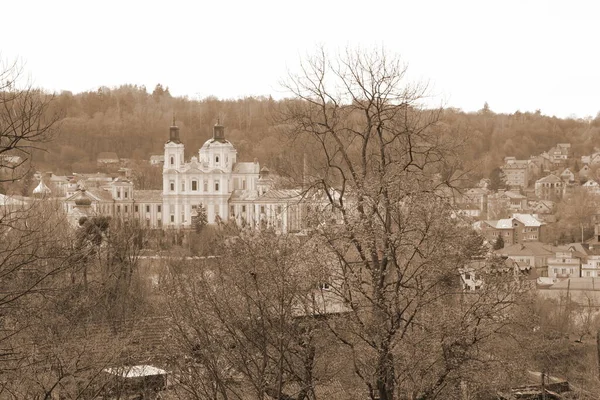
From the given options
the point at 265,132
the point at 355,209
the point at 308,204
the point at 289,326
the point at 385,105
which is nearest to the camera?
the point at 289,326

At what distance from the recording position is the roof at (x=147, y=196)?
216 feet

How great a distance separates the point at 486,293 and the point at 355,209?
183 cm

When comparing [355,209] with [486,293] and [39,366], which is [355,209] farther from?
[39,366]

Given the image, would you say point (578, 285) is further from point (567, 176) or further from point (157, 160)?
point (157, 160)

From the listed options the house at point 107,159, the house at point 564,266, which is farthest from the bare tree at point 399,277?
the house at point 107,159

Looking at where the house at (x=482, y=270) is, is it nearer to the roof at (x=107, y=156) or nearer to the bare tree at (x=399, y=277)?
the bare tree at (x=399, y=277)

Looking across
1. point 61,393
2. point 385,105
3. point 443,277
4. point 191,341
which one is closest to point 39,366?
point 61,393

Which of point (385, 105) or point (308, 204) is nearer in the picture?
point (308, 204)

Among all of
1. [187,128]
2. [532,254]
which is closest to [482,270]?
[532,254]

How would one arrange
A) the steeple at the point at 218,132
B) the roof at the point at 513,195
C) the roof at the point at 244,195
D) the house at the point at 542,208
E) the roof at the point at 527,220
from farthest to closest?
the roof at the point at 513,195 < the house at the point at 542,208 < the steeple at the point at 218,132 < the roof at the point at 244,195 < the roof at the point at 527,220

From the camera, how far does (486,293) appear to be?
10367mm

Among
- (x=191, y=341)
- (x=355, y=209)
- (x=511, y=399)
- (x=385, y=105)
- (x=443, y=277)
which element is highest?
(x=385, y=105)

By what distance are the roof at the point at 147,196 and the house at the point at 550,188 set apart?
4274 cm

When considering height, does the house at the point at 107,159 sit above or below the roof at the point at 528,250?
above
